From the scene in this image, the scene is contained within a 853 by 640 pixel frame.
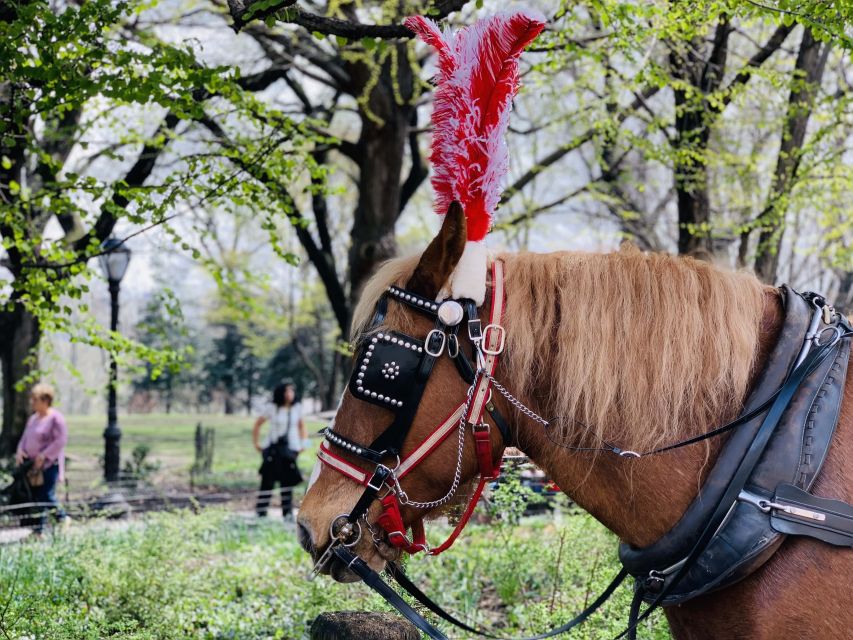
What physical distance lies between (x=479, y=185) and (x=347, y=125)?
1652cm

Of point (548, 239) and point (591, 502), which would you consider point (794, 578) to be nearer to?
point (591, 502)

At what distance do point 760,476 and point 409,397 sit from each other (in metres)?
0.93

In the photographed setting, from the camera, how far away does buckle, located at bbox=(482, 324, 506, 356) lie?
6.63 ft

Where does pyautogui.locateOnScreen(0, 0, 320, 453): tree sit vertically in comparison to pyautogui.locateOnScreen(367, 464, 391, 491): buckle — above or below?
above

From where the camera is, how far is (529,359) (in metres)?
2.02

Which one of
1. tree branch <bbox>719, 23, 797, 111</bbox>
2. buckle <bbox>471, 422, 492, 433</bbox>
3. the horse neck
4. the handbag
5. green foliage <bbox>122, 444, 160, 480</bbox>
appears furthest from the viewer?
green foliage <bbox>122, 444, 160, 480</bbox>

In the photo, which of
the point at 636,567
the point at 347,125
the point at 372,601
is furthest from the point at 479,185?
the point at 347,125

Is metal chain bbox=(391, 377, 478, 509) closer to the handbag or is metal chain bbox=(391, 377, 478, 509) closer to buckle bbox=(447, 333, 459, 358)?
buckle bbox=(447, 333, 459, 358)

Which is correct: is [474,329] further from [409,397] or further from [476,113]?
[476,113]

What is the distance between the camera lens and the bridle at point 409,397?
203cm

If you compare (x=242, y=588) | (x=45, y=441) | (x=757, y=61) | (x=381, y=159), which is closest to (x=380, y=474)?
(x=242, y=588)

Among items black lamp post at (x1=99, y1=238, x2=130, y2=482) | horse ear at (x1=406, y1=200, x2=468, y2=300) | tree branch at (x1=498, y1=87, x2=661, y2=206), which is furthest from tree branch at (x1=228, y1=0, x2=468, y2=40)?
black lamp post at (x1=99, y1=238, x2=130, y2=482)

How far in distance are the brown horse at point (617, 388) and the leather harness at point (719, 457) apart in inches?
1.4

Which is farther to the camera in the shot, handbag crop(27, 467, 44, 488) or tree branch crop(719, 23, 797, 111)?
handbag crop(27, 467, 44, 488)
